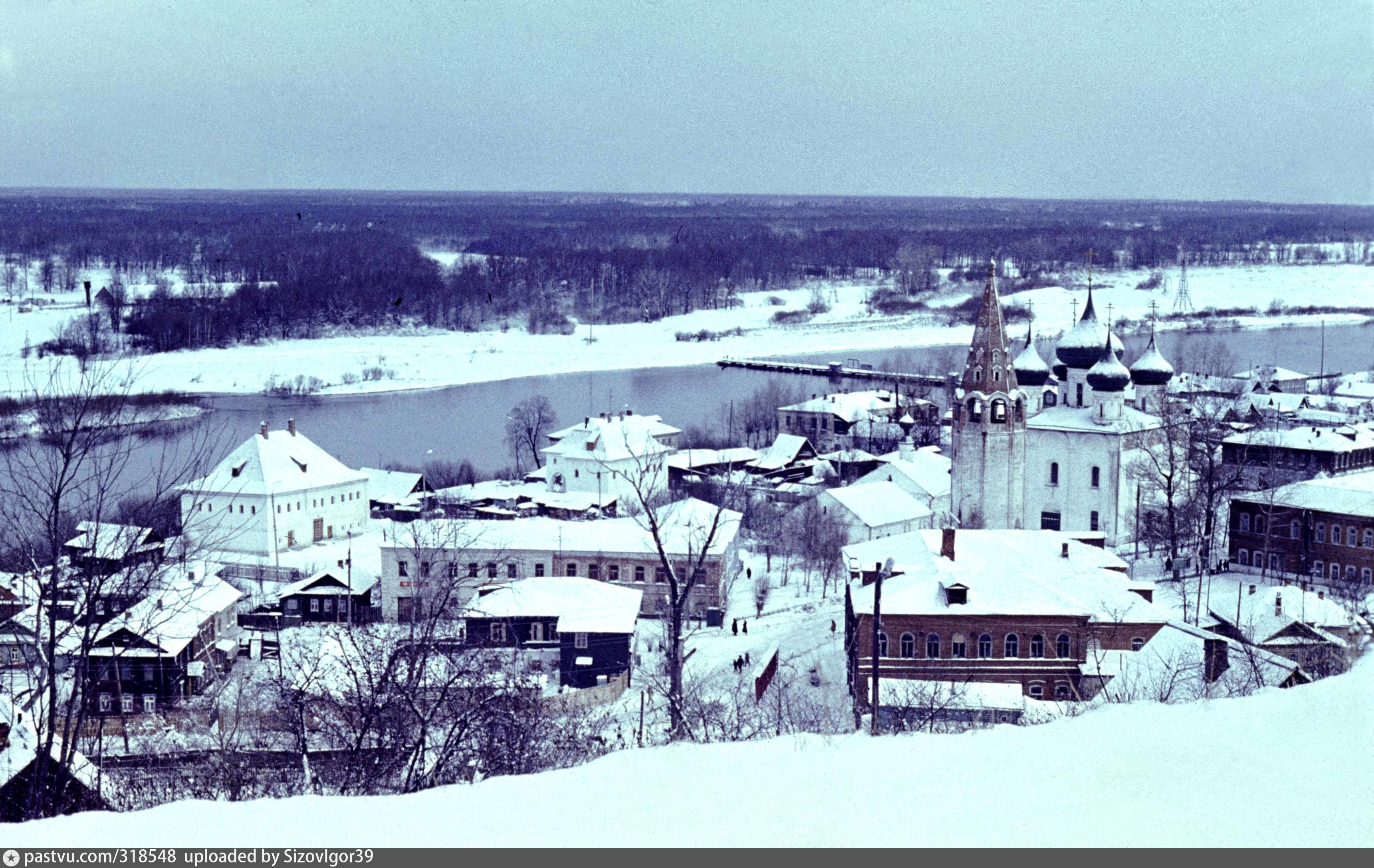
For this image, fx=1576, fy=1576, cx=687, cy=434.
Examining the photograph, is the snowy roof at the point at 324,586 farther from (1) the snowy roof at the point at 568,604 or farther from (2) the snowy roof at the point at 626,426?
(2) the snowy roof at the point at 626,426

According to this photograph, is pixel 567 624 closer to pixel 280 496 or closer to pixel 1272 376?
pixel 280 496

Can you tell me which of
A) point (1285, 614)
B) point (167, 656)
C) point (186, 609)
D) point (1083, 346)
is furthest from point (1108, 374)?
point (186, 609)

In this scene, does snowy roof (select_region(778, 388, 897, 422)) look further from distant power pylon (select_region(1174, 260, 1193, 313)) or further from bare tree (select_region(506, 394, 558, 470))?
distant power pylon (select_region(1174, 260, 1193, 313))

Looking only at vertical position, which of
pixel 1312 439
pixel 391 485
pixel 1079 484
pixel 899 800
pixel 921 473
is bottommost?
pixel 391 485

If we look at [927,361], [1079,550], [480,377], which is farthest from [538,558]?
[927,361]

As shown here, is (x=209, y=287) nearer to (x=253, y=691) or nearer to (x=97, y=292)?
(x=97, y=292)

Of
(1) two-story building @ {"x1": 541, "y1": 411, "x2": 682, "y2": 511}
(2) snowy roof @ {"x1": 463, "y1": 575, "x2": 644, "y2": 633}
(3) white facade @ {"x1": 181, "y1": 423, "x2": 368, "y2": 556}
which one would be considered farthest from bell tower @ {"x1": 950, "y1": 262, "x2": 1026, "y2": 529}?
(3) white facade @ {"x1": 181, "y1": 423, "x2": 368, "y2": 556}
